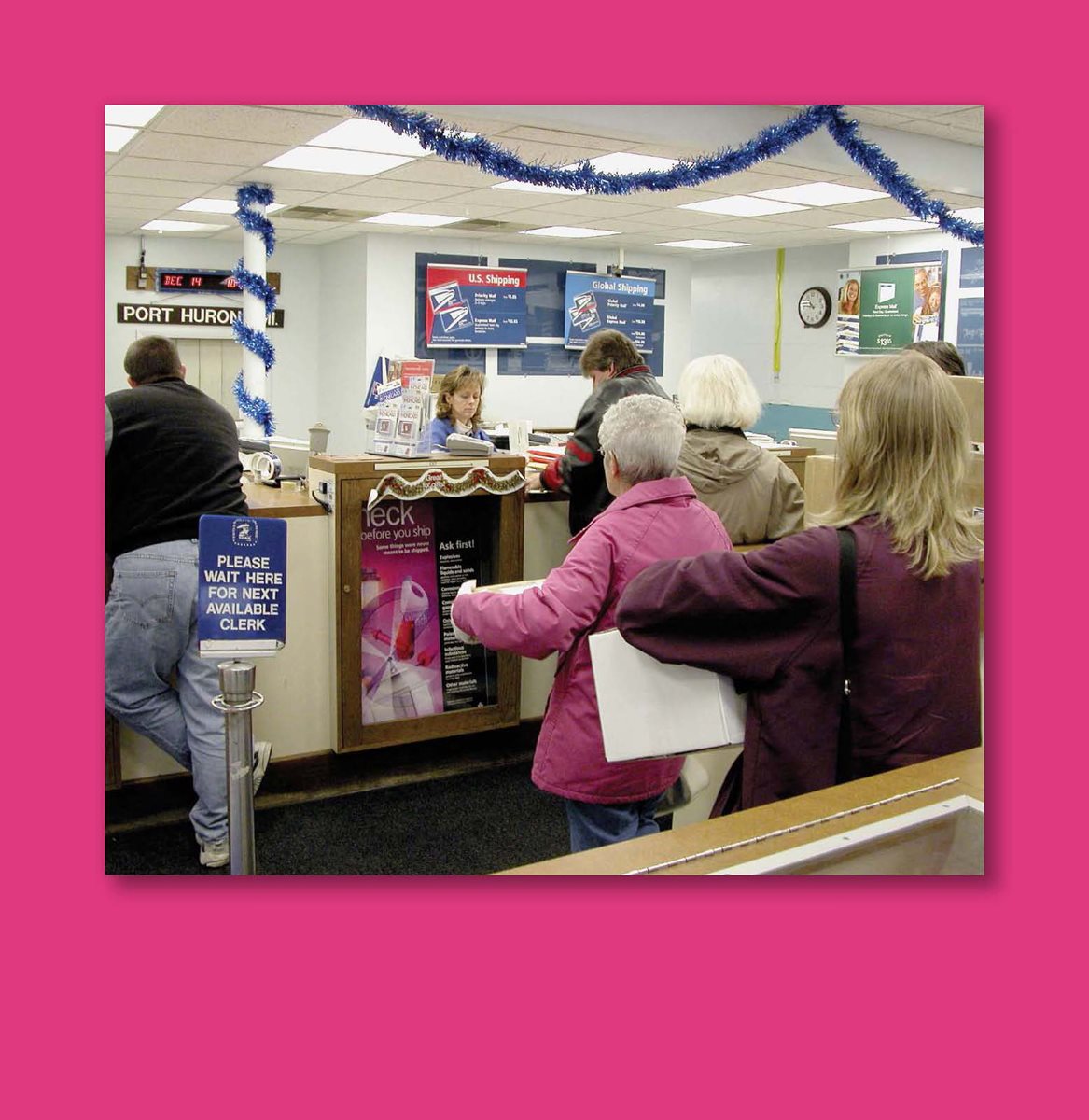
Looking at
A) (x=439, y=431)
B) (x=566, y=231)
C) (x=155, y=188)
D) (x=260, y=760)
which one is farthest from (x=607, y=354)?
(x=566, y=231)

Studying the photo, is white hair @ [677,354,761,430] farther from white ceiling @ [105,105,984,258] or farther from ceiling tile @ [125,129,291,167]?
ceiling tile @ [125,129,291,167]

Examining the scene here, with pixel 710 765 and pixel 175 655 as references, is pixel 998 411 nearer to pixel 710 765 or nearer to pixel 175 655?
pixel 710 765

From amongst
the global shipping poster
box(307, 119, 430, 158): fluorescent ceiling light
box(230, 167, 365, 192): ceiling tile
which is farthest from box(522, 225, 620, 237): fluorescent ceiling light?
the global shipping poster

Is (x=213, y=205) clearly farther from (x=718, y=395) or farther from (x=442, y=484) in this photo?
(x=718, y=395)

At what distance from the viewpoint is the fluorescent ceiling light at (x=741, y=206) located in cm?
597

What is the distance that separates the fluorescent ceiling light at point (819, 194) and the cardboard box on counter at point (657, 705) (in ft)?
13.6

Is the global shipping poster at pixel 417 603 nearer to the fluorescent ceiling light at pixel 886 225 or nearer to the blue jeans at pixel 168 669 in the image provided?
the blue jeans at pixel 168 669

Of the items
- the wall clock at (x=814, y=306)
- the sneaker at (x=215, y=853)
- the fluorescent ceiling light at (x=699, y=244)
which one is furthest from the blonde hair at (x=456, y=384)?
the wall clock at (x=814, y=306)

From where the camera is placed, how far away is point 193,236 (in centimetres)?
309

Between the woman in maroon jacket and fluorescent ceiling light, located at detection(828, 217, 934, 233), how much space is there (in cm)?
263

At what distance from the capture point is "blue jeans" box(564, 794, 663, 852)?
2.22 m

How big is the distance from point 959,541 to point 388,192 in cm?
453

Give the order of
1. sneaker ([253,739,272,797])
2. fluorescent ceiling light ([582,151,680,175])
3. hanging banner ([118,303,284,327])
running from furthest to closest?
fluorescent ceiling light ([582,151,680,175])
sneaker ([253,739,272,797])
hanging banner ([118,303,284,327])

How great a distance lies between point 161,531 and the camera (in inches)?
93.5
